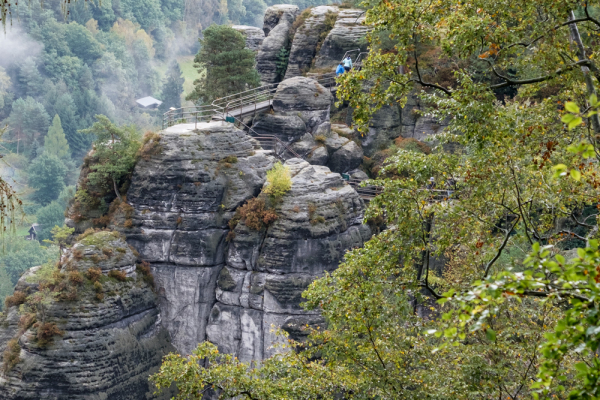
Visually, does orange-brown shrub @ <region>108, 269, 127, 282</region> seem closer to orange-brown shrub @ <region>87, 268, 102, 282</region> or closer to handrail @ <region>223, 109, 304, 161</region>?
orange-brown shrub @ <region>87, 268, 102, 282</region>

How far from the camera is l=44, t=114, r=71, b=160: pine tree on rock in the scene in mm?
82875

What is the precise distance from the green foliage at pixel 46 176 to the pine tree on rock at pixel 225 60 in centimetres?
5512

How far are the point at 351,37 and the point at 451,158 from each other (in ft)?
96.5

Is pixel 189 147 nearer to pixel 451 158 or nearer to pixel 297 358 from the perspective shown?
pixel 297 358

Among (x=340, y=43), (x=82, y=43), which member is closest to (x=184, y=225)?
(x=340, y=43)

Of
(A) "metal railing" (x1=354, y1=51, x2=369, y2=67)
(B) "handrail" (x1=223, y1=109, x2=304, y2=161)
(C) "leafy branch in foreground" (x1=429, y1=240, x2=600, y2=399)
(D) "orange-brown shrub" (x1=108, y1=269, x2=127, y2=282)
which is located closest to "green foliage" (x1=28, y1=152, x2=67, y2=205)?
(B) "handrail" (x1=223, y1=109, x2=304, y2=161)

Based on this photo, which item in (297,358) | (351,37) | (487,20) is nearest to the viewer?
(487,20)

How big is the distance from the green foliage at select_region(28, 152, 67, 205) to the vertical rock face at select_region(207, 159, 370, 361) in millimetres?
64869

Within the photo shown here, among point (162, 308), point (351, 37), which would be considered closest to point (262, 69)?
point (351, 37)

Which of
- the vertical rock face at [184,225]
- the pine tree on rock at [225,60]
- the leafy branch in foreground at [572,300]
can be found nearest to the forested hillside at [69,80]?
the pine tree on rock at [225,60]

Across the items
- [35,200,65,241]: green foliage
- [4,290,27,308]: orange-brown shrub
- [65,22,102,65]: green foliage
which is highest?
[65,22,102,65]: green foliage

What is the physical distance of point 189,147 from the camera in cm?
2428

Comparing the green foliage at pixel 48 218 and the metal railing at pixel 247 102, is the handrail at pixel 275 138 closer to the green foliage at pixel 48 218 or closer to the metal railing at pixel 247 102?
the metal railing at pixel 247 102

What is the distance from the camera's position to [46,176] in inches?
3046
